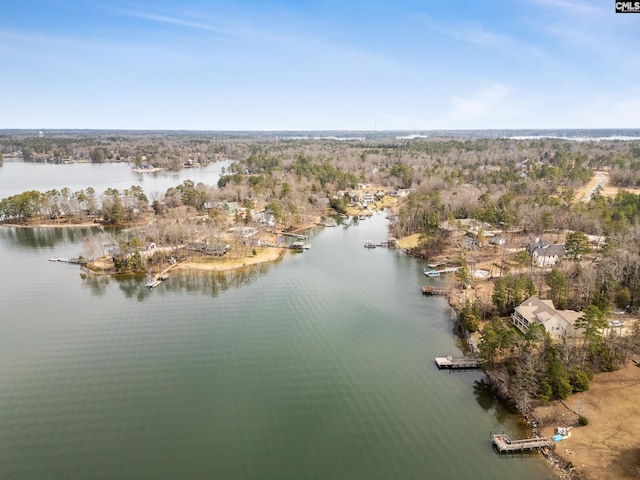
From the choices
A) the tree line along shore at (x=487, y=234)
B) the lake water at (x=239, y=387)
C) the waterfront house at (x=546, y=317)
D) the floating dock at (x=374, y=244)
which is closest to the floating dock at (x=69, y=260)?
the tree line along shore at (x=487, y=234)

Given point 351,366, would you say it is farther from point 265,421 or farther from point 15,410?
point 15,410

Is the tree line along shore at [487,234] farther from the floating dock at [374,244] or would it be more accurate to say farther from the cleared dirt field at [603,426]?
the floating dock at [374,244]

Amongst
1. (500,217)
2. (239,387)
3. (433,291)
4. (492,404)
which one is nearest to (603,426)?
(492,404)

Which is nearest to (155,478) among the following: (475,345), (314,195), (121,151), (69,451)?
(69,451)

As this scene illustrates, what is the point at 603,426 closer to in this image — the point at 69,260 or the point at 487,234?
the point at 487,234

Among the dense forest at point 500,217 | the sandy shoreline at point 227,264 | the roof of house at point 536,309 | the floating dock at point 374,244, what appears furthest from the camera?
the floating dock at point 374,244

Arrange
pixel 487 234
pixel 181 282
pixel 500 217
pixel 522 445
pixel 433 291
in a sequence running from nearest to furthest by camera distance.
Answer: pixel 522 445 < pixel 433 291 < pixel 181 282 < pixel 487 234 < pixel 500 217

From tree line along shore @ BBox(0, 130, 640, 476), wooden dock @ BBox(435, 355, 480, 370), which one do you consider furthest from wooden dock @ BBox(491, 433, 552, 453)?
wooden dock @ BBox(435, 355, 480, 370)
